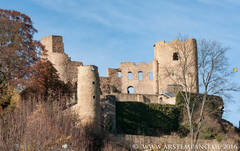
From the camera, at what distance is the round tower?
36353 mm

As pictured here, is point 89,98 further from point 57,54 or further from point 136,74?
point 136,74

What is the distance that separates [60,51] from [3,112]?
19167 mm

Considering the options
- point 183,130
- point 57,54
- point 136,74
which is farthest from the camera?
point 136,74

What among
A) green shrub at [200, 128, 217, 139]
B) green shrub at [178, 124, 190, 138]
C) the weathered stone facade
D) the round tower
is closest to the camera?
the round tower

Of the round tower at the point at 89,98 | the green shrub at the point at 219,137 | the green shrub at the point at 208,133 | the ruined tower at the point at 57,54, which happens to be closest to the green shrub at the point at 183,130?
the green shrub at the point at 208,133

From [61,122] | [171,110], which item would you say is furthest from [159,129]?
[61,122]

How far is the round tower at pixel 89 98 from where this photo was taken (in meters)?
36.4

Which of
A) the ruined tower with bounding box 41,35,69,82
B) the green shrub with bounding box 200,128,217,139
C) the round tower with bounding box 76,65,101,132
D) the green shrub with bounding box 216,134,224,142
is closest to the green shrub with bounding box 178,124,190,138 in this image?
the green shrub with bounding box 200,128,217,139

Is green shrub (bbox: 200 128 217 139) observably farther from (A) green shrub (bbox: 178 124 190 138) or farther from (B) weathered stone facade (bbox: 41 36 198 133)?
(B) weathered stone facade (bbox: 41 36 198 133)

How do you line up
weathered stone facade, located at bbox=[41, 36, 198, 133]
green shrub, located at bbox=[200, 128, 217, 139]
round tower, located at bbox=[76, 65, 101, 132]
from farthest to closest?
weathered stone facade, located at bbox=[41, 36, 198, 133] < green shrub, located at bbox=[200, 128, 217, 139] < round tower, located at bbox=[76, 65, 101, 132]

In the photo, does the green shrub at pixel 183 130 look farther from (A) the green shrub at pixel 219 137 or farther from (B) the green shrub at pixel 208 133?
(A) the green shrub at pixel 219 137

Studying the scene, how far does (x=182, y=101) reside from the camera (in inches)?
1762

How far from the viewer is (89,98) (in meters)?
37.1

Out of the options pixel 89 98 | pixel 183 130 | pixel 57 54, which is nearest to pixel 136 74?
pixel 57 54
